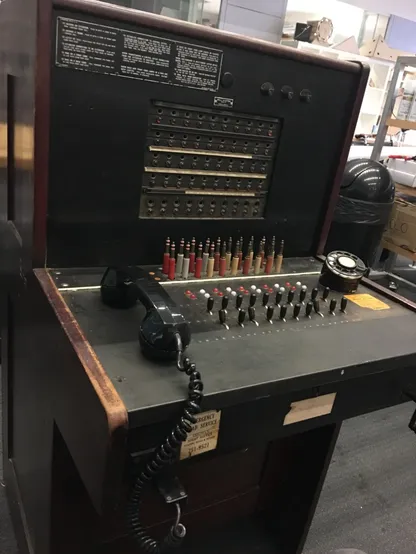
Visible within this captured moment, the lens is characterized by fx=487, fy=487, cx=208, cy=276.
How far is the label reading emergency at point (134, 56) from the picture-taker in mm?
805

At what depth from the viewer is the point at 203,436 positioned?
2.33ft

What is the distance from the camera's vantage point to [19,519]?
1326 millimetres

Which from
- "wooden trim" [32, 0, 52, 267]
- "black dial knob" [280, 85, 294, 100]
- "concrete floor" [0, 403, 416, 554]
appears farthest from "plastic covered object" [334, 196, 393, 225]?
"wooden trim" [32, 0, 52, 267]

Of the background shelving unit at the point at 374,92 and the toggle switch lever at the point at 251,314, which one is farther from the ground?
the background shelving unit at the point at 374,92

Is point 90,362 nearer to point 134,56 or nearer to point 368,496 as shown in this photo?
point 134,56

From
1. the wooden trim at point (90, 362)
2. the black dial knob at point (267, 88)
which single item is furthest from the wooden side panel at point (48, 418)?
the black dial knob at point (267, 88)

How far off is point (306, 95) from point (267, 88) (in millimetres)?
105

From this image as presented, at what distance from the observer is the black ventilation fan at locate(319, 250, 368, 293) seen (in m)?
1.05

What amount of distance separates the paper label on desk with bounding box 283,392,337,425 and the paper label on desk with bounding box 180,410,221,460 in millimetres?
134

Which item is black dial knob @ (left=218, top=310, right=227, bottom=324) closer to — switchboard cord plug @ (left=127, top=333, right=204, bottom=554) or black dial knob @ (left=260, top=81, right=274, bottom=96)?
switchboard cord plug @ (left=127, top=333, right=204, bottom=554)

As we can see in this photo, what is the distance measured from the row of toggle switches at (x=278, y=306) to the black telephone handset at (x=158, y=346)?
13cm

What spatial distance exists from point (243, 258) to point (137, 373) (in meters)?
0.53

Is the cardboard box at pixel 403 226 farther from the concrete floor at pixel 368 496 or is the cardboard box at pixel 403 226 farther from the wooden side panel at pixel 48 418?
the wooden side panel at pixel 48 418

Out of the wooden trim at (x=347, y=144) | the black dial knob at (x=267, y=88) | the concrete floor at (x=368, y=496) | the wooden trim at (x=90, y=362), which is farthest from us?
the concrete floor at (x=368, y=496)
